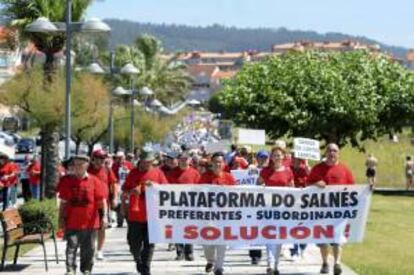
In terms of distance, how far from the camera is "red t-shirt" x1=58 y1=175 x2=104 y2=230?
473 inches

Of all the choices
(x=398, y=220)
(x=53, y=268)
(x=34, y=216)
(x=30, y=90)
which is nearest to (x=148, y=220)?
(x=53, y=268)

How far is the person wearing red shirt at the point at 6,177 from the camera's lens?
24.2 meters

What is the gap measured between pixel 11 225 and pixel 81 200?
2.42 metres

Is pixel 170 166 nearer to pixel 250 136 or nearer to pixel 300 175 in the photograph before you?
pixel 300 175

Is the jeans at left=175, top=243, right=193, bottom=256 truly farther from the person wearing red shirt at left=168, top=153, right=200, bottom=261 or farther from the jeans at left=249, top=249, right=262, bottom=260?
the jeans at left=249, top=249, right=262, bottom=260

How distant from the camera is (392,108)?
125 ft

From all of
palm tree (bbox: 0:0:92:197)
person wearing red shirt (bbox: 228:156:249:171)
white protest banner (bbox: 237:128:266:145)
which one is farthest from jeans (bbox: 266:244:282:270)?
palm tree (bbox: 0:0:92:197)

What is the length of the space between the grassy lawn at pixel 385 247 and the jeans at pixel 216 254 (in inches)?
89.6

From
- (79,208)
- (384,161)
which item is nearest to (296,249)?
(79,208)

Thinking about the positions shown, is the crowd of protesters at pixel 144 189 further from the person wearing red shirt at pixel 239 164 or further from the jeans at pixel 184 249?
the person wearing red shirt at pixel 239 164

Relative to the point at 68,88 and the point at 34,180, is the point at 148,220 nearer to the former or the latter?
the point at 68,88

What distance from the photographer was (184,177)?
14.4 m

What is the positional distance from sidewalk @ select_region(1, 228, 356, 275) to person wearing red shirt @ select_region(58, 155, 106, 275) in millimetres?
1687

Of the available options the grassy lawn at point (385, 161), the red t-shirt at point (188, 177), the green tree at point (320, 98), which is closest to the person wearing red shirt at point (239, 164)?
the red t-shirt at point (188, 177)
